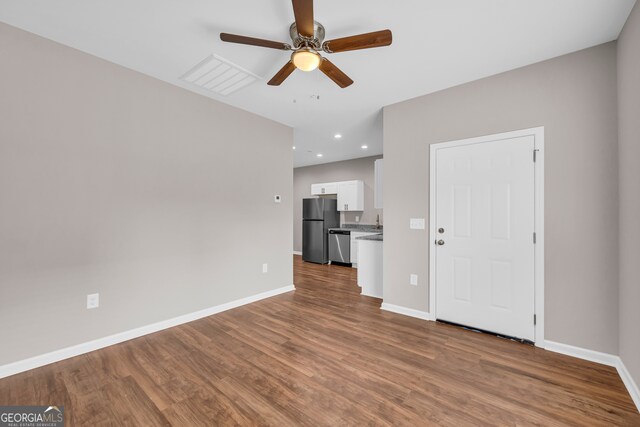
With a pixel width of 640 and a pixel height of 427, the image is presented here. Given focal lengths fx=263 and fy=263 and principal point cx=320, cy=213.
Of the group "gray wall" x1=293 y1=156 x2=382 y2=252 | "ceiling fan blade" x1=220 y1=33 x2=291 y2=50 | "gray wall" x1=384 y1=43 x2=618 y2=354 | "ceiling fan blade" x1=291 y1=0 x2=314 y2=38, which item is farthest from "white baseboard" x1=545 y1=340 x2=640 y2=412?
"gray wall" x1=293 y1=156 x2=382 y2=252

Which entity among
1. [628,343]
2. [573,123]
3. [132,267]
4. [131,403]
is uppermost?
[573,123]

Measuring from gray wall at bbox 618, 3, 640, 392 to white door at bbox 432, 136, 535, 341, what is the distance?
546 millimetres

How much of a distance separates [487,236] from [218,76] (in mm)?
3129

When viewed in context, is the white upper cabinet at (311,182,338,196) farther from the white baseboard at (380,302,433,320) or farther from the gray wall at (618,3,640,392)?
the gray wall at (618,3,640,392)

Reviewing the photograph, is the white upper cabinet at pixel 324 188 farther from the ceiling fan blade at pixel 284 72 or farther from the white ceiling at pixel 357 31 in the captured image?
the ceiling fan blade at pixel 284 72

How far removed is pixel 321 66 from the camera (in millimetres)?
1967

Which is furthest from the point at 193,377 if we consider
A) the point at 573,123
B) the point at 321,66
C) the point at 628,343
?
the point at 573,123

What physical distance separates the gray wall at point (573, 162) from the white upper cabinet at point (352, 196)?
3562mm

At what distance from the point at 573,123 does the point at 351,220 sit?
4860 millimetres

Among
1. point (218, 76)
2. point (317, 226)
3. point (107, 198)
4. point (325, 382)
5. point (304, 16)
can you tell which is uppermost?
point (218, 76)

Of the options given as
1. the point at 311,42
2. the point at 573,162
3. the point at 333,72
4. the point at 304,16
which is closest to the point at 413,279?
the point at 573,162

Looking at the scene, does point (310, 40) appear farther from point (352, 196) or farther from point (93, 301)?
point (352, 196)

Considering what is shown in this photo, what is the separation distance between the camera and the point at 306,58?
1795 millimetres

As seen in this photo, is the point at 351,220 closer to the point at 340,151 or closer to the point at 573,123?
the point at 340,151
